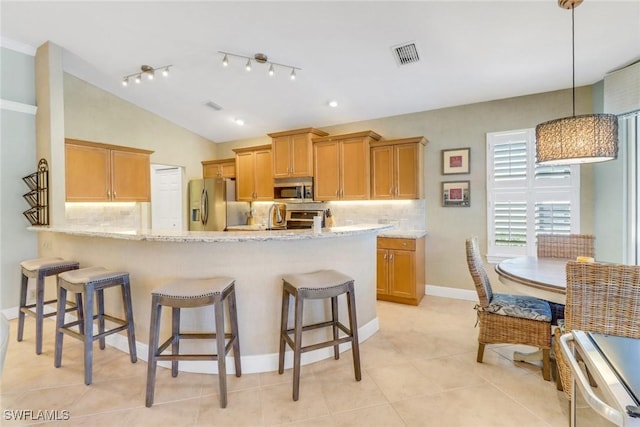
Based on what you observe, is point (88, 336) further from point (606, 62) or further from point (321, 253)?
point (606, 62)

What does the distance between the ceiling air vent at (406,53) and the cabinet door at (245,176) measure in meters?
3.33

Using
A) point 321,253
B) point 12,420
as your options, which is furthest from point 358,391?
point 12,420

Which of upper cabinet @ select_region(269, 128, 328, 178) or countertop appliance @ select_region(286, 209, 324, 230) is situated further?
countertop appliance @ select_region(286, 209, 324, 230)

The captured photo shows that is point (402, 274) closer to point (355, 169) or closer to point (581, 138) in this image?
point (355, 169)

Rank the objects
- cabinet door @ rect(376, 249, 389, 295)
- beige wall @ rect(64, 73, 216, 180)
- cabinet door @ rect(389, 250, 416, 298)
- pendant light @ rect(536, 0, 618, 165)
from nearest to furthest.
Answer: pendant light @ rect(536, 0, 618, 165)
cabinet door @ rect(389, 250, 416, 298)
cabinet door @ rect(376, 249, 389, 295)
beige wall @ rect(64, 73, 216, 180)

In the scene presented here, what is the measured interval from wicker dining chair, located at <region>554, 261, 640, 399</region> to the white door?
19.9 feet

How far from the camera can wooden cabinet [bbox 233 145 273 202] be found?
Answer: 5.67 m

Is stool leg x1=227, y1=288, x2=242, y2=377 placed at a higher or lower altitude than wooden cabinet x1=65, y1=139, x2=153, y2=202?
lower

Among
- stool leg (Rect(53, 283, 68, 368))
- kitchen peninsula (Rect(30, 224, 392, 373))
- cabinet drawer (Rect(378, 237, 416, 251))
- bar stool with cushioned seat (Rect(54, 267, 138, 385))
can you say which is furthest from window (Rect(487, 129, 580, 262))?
stool leg (Rect(53, 283, 68, 368))

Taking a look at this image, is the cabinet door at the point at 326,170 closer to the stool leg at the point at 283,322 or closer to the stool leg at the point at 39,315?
Result: the stool leg at the point at 283,322

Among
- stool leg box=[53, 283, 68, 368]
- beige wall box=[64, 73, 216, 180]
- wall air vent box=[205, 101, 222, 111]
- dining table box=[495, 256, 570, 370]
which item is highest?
wall air vent box=[205, 101, 222, 111]

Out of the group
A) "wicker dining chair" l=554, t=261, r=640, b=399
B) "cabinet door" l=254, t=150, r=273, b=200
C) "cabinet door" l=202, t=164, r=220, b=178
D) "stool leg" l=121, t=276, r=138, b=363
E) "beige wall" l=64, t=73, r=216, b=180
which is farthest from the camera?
"cabinet door" l=202, t=164, r=220, b=178

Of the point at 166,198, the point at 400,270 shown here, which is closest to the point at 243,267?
the point at 400,270

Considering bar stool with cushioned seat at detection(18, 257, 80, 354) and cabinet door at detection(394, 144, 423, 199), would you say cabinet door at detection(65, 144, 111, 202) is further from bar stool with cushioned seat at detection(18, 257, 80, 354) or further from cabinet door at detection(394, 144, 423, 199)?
cabinet door at detection(394, 144, 423, 199)
